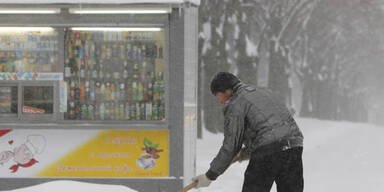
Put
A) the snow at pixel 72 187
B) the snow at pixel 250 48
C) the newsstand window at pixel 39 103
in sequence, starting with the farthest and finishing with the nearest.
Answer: the snow at pixel 250 48
the newsstand window at pixel 39 103
the snow at pixel 72 187

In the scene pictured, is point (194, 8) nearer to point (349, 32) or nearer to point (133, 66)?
point (133, 66)

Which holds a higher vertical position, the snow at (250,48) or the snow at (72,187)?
the snow at (250,48)

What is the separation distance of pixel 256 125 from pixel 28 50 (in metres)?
6.43

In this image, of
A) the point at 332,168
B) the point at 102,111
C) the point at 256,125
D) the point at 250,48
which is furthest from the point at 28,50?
the point at 250,48

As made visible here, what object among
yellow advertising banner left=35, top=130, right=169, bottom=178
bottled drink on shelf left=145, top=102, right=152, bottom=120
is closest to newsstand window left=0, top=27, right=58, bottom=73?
yellow advertising banner left=35, top=130, right=169, bottom=178

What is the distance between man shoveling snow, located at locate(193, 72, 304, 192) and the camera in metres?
4.78

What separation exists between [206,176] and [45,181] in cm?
566

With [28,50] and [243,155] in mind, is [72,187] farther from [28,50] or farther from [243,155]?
[243,155]

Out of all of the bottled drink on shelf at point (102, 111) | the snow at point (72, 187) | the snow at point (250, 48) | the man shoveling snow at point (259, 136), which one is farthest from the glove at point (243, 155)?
the snow at point (250, 48)

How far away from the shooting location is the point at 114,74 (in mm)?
10469

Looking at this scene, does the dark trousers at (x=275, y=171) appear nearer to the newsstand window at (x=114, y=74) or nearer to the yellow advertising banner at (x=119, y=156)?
the yellow advertising banner at (x=119, y=156)

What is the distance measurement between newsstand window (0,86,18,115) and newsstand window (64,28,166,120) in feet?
2.77

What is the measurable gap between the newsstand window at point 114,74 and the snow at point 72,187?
3.50 ft

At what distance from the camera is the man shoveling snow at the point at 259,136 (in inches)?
188
